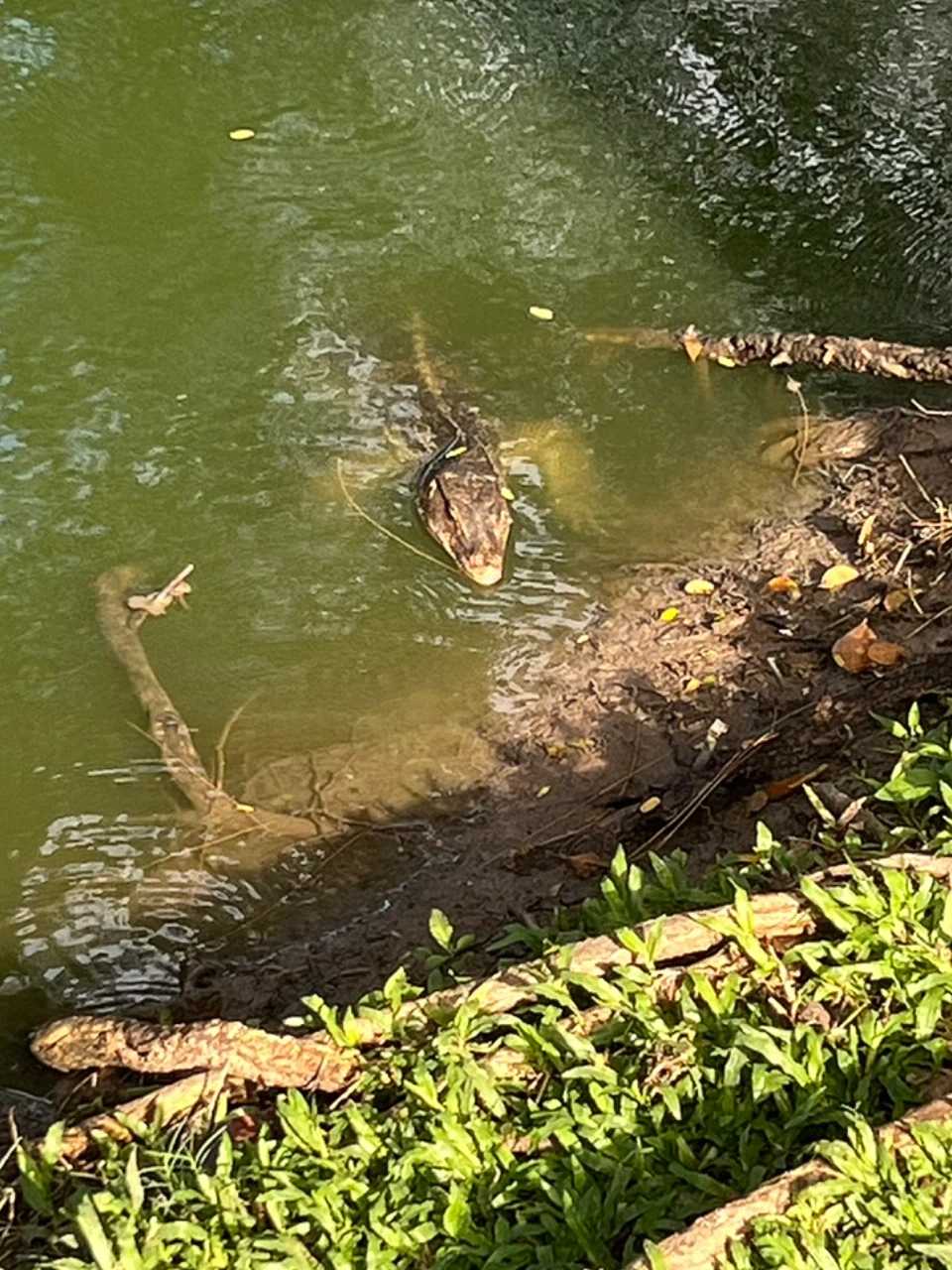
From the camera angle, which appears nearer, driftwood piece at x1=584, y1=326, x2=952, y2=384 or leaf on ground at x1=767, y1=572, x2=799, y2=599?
leaf on ground at x1=767, y1=572, x2=799, y2=599

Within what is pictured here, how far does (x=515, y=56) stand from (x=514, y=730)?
7286 millimetres

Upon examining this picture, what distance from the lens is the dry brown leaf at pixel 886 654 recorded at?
4.75 meters

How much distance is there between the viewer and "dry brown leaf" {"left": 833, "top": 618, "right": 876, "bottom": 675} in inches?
190

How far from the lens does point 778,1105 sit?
9.09ft

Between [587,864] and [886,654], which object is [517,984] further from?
[886,654]

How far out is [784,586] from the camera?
18.4 ft

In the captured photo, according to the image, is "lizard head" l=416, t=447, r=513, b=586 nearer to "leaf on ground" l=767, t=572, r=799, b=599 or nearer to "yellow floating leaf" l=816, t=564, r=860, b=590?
"leaf on ground" l=767, t=572, r=799, b=599

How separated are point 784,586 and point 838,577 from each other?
223 millimetres

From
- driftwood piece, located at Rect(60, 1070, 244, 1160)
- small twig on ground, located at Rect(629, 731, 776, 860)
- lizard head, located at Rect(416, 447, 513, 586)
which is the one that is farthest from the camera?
lizard head, located at Rect(416, 447, 513, 586)

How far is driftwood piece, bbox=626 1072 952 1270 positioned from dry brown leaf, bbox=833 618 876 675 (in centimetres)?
241

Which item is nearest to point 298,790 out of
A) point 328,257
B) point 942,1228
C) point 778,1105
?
point 778,1105

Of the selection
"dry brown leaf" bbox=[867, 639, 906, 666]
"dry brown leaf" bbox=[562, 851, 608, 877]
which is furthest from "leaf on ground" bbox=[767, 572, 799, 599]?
"dry brown leaf" bbox=[562, 851, 608, 877]

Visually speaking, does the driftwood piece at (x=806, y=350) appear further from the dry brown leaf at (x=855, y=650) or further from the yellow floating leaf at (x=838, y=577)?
the dry brown leaf at (x=855, y=650)

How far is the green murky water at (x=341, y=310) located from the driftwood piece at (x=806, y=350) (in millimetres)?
136
